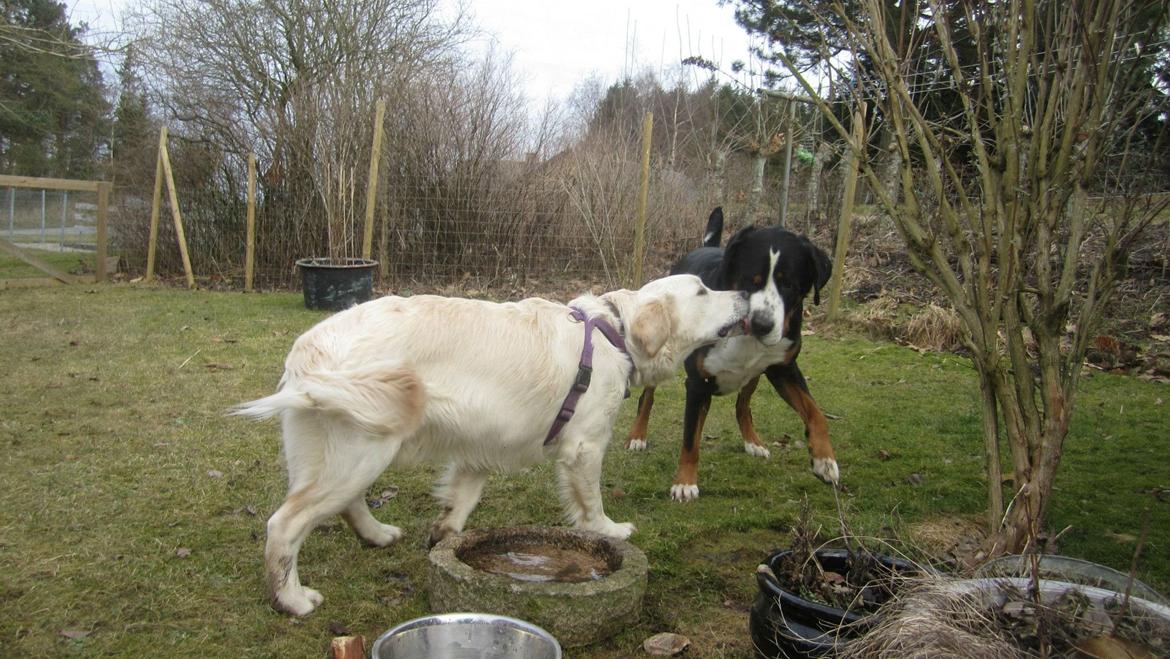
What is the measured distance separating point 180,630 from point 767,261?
3336 millimetres

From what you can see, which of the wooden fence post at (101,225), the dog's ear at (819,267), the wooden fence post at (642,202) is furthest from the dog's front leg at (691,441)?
the wooden fence post at (101,225)

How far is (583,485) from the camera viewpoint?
144 inches

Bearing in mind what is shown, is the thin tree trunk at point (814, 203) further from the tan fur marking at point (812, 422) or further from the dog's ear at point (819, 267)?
the tan fur marking at point (812, 422)

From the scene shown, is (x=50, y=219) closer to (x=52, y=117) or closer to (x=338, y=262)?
(x=338, y=262)

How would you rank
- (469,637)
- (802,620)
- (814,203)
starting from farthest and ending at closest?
(814,203), (469,637), (802,620)

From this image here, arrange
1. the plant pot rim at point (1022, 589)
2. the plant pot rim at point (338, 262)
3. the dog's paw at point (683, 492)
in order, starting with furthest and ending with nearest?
the plant pot rim at point (338, 262), the dog's paw at point (683, 492), the plant pot rim at point (1022, 589)

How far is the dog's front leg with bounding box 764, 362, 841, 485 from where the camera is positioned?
4.58 m

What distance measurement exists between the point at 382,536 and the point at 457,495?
36cm

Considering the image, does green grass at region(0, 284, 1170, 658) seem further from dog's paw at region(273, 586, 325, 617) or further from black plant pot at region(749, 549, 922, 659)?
black plant pot at region(749, 549, 922, 659)

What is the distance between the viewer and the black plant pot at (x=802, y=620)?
2.42 metres

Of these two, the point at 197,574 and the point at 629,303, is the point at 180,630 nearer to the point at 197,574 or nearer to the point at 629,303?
the point at 197,574

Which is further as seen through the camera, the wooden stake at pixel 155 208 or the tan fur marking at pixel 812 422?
the wooden stake at pixel 155 208

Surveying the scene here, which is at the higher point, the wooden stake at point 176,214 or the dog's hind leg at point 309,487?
the wooden stake at point 176,214

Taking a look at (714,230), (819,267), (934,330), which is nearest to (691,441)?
(819,267)
